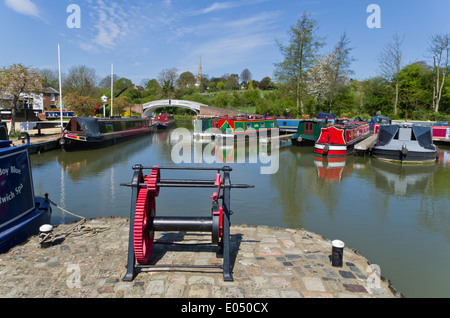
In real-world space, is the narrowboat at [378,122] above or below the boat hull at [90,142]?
above

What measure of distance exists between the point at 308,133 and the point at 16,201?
19.8 m

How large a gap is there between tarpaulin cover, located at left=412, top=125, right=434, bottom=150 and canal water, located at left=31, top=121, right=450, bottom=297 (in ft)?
4.65

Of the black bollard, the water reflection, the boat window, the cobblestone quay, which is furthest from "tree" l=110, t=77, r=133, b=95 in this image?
the black bollard

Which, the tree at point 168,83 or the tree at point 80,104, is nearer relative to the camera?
the tree at point 80,104

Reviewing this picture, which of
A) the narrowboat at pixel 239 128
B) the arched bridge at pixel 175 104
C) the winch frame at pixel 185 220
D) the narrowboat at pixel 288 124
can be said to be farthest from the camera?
the arched bridge at pixel 175 104

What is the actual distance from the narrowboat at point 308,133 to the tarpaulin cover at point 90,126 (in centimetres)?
1385

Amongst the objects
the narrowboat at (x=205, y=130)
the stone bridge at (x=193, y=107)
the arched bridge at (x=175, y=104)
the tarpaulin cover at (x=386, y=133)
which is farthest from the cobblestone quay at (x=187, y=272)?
the arched bridge at (x=175, y=104)

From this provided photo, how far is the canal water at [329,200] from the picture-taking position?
5.91 metres

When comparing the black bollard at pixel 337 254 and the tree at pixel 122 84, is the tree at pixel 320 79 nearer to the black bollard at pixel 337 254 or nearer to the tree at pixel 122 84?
the black bollard at pixel 337 254

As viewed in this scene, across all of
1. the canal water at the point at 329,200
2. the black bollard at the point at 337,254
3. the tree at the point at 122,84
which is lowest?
the canal water at the point at 329,200

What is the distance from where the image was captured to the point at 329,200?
379 inches

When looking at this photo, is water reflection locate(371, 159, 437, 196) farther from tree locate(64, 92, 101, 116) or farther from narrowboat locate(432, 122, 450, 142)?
tree locate(64, 92, 101, 116)

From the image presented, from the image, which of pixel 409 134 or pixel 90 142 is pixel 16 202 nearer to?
pixel 90 142

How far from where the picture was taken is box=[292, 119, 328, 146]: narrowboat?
2216 cm
